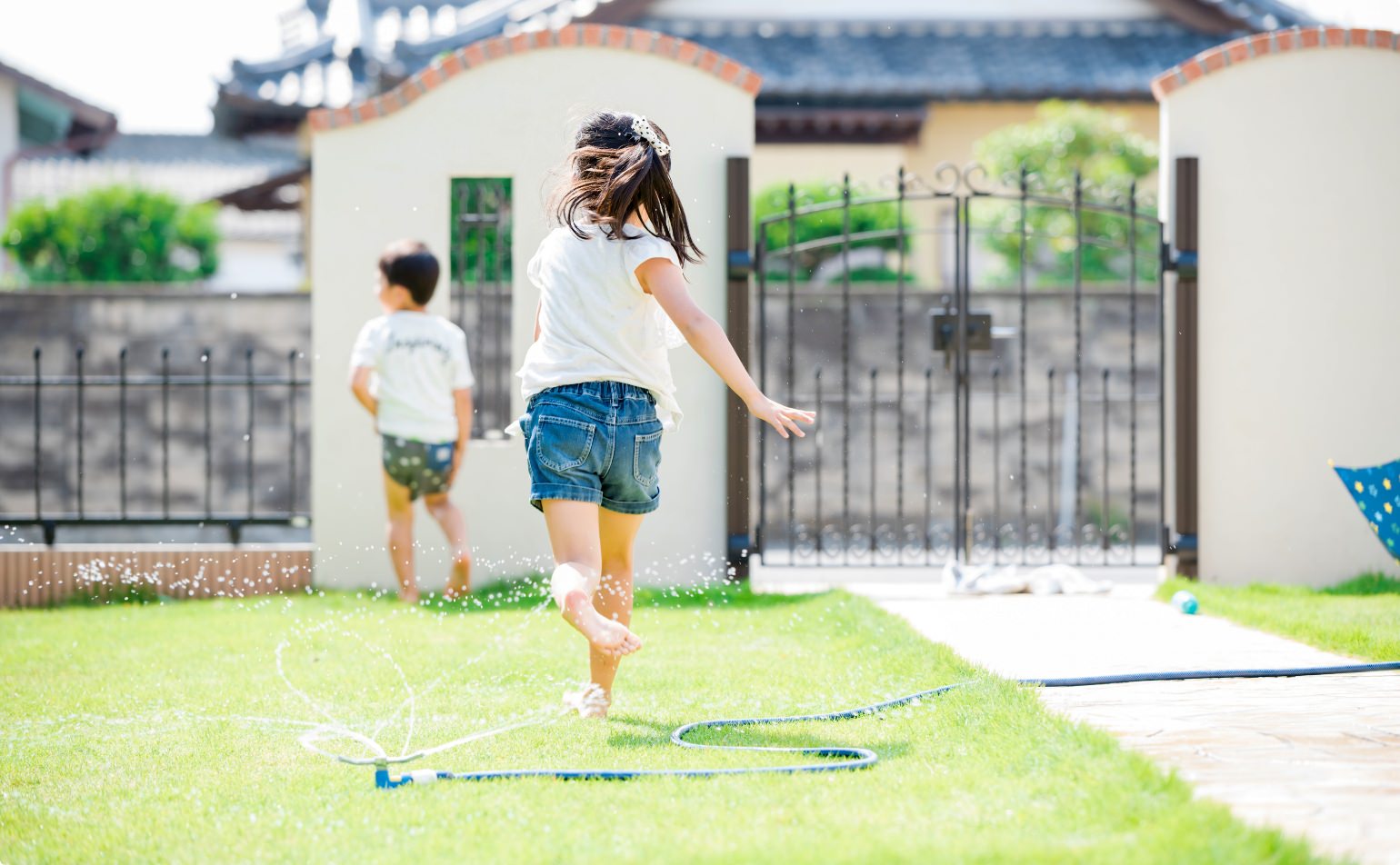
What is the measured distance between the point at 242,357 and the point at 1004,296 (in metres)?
5.26

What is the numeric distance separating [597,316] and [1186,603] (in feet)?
10.8

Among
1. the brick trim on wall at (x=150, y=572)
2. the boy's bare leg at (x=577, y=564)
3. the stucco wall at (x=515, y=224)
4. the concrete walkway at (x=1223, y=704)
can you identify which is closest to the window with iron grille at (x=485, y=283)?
the stucco wall at (x=515, y=224)

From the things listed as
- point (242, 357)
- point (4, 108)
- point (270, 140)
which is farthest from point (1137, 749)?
point (4, 108)

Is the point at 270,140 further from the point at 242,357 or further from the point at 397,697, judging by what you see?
the point at 397,697

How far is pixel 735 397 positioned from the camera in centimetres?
677

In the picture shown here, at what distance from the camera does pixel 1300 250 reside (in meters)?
6.79

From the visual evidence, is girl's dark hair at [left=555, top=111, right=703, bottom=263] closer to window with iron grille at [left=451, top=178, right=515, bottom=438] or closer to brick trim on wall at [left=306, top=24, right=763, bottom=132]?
window with iron grille at [left=451, top=178, right=515, bottom=438]

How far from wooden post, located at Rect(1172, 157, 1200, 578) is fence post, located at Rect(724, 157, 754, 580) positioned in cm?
196

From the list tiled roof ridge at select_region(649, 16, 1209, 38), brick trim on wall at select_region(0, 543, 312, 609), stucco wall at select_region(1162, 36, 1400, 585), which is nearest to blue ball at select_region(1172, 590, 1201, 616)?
stucco wall at select_region(1162, 36, 1400, 585)

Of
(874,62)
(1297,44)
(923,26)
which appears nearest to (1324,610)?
(1297,44)

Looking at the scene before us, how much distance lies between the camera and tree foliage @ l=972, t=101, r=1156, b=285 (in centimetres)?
1195

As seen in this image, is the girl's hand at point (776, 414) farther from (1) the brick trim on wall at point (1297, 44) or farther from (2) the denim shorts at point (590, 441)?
(1) the brick trim on wall at point (1297, 44)

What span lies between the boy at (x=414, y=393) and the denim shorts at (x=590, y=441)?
2.73m

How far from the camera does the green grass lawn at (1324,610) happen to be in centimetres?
469
